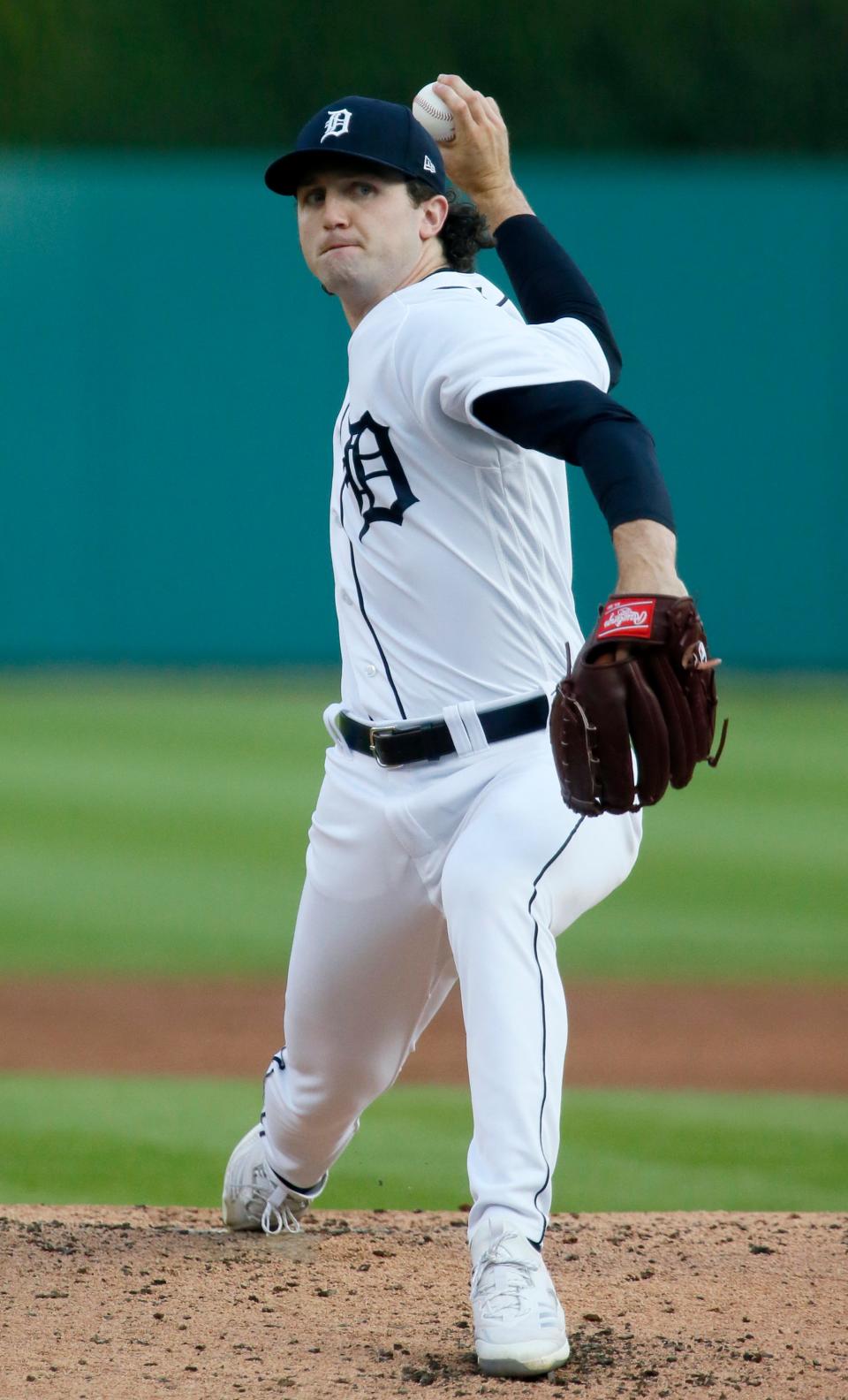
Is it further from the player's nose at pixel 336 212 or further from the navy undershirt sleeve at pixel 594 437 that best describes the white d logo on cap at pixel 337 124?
the navy undershirt sleeve at pixel 594 437

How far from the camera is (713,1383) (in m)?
2.54

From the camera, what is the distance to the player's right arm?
3.14m

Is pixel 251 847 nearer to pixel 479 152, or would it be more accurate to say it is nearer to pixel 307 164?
pixel 479 152

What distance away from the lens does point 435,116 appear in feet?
10.5

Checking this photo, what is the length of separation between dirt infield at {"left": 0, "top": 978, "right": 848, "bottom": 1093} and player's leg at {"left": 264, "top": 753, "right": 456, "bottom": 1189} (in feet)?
6.20

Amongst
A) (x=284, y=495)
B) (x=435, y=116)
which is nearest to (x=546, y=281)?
(x=435, y=116)

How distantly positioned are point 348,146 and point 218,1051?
2.97 metres

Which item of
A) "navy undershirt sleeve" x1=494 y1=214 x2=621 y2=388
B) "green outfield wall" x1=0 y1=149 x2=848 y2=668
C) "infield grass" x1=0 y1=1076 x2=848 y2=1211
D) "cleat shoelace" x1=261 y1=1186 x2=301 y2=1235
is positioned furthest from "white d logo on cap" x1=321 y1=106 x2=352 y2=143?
"green outfield wall" x1=0 y1=149 x2=848 y2=668

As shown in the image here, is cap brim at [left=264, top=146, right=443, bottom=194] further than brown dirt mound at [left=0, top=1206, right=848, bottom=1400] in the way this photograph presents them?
Yes

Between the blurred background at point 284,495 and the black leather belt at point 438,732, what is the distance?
199cm

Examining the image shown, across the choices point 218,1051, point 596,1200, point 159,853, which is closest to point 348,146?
point 596,1200

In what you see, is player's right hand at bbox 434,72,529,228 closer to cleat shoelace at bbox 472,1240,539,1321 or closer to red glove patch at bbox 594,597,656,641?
red glove patch at bbox 594,597,656,641

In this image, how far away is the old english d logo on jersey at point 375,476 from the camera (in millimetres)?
2803

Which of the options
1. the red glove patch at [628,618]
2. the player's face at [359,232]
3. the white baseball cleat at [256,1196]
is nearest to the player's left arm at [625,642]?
the red glove patch at [628,618]
